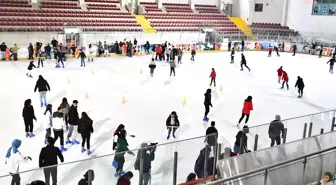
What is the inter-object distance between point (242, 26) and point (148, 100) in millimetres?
31482

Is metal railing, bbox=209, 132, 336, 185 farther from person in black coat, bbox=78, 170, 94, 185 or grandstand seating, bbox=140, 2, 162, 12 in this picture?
grandstand seating, bbox=140, 2, 162, 12

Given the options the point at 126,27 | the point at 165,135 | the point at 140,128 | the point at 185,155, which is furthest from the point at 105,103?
the point at 126,27

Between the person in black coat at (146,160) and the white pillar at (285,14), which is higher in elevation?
the white pillar at (285,14)

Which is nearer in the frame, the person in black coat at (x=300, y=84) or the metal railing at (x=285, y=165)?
the metal railing at (x=285, y=165)

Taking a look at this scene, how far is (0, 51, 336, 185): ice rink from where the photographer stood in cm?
704

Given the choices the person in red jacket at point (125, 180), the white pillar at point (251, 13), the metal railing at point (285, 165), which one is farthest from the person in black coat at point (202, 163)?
the white pillar at point (251, 13)

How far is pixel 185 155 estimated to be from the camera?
696 centimetres

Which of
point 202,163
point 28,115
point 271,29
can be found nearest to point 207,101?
point 202,163

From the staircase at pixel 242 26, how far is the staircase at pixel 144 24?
12.2 m

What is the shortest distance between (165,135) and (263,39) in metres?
30.7

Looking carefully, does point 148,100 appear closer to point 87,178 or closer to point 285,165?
point 87,178

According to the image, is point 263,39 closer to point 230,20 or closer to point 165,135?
point 230,20

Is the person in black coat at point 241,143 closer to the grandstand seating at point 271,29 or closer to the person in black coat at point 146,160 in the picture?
the person in black coat at point 146,160

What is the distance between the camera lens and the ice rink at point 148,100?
7.04 m
